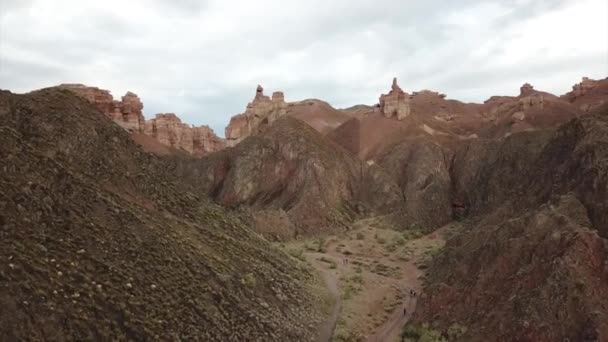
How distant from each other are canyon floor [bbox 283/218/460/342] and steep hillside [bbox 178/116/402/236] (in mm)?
3517

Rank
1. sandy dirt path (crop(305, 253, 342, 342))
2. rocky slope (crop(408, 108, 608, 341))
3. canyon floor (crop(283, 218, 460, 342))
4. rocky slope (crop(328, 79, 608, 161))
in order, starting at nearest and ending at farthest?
rocky slope (crop(408, 108, 608, 341)) < sandy dirt path (crop(305, 253, 342, 342)) < canyon floor (crop(283, 218, 460, 342)) < rocky slope (crop(328, 79, 608, 161))

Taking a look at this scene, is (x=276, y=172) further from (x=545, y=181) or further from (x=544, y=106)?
(x=544, y=106)

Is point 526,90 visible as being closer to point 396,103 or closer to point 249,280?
point 396,103

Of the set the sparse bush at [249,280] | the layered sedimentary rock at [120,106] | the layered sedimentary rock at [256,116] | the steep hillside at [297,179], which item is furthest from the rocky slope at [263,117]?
the sparse bush at [249,280]

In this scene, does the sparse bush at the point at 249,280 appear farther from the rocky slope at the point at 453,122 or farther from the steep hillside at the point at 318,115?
the steep hillside at the point at 318,115

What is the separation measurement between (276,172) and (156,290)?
126 ft

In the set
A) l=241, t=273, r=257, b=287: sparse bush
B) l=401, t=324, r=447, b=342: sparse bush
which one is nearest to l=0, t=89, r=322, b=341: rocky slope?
l=241, t=273, r=257, b=287: sparse bush

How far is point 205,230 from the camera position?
24156mm

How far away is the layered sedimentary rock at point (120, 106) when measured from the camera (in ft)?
207

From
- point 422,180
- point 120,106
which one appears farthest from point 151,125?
point 422,180

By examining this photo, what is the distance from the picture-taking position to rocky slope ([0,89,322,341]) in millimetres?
14227

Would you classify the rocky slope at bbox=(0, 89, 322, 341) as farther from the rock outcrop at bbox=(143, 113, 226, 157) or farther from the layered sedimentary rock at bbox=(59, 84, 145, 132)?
the rock outcrop at bbox=(143, 113, 226, 157)

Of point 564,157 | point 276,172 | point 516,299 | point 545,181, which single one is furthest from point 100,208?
point 276,172

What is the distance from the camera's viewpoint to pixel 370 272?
33.7m
